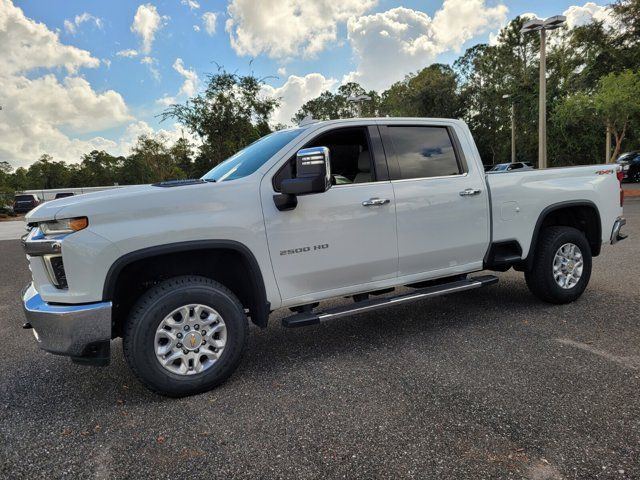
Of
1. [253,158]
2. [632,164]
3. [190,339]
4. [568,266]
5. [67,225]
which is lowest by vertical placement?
[632,164]

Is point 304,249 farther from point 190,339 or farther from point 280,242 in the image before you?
point 190,339

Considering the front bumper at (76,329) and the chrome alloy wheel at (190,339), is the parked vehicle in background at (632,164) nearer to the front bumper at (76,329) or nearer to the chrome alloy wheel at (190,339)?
the chrome alloy wheel at (190,339)

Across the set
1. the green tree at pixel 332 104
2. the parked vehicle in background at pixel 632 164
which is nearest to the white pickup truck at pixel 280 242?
the parked vehicle in background at pixel 632 164

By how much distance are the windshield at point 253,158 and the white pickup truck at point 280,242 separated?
2cm

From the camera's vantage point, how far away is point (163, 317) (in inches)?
122

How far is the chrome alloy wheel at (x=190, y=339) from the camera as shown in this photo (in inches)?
124

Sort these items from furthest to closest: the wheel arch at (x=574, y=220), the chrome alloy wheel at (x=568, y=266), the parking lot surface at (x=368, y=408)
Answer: the chrome alloy wheel at (x=568, y=266), the wheel arch at (x=574, y=220), the parking lot surface at (x=368, y=408)

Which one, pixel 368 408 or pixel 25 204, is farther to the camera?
pixel 25 204

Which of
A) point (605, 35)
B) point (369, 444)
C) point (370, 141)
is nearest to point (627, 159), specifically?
point (605, 35)

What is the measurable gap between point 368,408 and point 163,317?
1.48 meters

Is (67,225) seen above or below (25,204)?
below

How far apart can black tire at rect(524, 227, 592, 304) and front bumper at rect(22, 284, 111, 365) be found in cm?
407

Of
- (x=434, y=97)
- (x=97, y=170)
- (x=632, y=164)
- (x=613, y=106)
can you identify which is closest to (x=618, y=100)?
(x=613, y=106)

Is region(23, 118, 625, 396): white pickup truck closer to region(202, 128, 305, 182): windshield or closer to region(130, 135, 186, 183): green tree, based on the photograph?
region(202, 128, 305, 182): windshield
